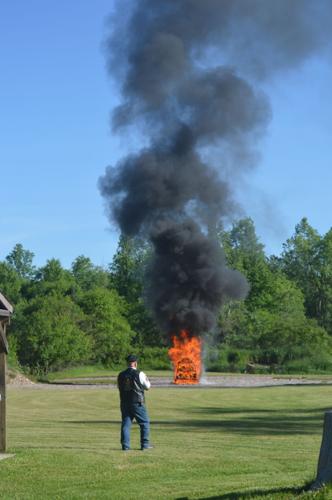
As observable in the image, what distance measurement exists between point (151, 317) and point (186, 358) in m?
10.7

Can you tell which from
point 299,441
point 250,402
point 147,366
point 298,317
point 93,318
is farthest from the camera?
point 298,317

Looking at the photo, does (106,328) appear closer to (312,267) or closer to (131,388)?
(312,267)

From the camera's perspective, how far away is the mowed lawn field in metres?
11.3

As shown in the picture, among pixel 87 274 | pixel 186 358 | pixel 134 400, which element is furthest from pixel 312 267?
pixel 134 400

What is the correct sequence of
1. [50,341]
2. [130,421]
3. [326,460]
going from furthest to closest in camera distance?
[50,341]
[130,421]
[326,460]

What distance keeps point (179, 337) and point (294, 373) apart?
12222mm

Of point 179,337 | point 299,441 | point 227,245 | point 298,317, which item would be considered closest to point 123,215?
point 179,337

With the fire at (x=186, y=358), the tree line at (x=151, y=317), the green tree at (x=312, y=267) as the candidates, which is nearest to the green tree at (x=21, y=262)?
the tree line at (x=151, y=317)

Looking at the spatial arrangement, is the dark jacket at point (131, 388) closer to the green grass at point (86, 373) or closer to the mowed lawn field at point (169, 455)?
the mowed lawn field at point (169, 455)

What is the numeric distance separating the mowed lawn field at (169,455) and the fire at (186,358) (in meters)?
19.3

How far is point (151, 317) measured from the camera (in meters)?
59.4

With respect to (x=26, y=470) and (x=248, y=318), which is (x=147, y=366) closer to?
(x=248, y=318)

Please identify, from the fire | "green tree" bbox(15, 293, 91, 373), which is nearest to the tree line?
"green tree" bbox(15, 293, 91, 373)

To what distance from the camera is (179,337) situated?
166ft
